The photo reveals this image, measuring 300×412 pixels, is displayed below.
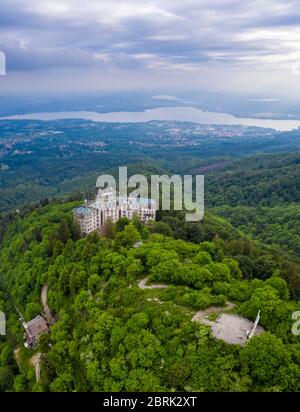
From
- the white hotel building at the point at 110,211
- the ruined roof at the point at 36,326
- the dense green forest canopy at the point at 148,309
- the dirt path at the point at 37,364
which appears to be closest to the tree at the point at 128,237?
the dense green forest canopy at the point at 148,309

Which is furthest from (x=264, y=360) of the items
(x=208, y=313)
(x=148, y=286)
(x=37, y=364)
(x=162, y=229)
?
(x=162, y=229)

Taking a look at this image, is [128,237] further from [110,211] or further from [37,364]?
[37,364]

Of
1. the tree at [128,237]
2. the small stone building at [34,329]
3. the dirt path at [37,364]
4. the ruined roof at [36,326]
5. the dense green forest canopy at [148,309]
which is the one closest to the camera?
the dense green forest canopy at [148,309]

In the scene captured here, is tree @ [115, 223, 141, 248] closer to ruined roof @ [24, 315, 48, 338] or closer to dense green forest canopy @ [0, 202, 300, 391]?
dense green forest canopy @ [0, 202, 300, 391]

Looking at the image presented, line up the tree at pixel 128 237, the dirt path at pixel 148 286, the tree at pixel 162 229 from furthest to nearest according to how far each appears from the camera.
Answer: the tree at pixel 162 229 → the tree at pixel 128 237 → the dirt path at pixel 148 286

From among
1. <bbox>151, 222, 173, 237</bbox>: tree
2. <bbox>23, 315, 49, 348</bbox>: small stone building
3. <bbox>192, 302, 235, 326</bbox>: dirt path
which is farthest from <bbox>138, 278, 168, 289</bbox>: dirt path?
<bbox>151, 222, 173, 237</bbox>: tree

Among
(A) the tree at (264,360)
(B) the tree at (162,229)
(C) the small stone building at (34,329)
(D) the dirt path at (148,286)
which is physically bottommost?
(C) the small stone building at (34,329)

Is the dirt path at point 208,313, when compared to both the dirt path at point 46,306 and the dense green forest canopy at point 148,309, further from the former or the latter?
the dirt path at point 46,306
